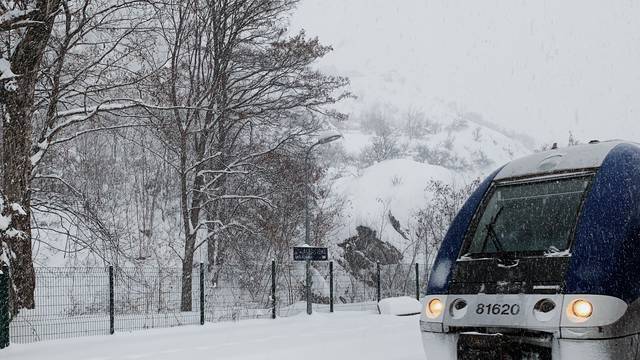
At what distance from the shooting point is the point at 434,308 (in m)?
5.45

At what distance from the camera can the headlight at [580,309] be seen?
4547 millimetres

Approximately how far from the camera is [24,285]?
566 inches

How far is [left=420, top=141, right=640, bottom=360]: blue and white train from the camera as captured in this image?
4.59 metres

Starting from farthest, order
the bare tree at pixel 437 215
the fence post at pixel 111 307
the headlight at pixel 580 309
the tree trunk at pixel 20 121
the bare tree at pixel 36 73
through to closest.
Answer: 1. the bare tree at pixel 437 215
2. the fence post at pixel 111 307
3. the tree trunk at pixel 20 121
4. the bare tree at pixel 36 73
5. the headlight at pixel 580 309

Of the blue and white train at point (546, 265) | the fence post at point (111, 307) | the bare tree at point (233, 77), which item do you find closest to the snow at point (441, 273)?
the blue and white train at point (546, 265)

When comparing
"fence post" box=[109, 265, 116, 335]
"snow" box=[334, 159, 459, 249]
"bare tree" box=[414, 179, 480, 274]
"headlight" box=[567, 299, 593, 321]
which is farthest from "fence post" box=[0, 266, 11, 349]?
"bare tree" box=[414, 179, 480, 274]

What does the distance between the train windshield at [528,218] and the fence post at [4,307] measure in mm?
9338

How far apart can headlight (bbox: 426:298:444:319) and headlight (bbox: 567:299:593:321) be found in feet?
3.47

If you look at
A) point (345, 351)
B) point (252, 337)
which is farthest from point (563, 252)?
point (252, 337)

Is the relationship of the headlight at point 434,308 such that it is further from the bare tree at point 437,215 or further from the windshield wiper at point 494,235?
the bare tree at point 437,215

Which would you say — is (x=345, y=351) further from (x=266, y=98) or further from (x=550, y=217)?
(x=266, y=98)

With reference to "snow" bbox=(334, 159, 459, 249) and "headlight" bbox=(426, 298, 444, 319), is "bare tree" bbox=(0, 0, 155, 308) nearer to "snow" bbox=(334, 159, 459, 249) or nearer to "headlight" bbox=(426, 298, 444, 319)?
"headlight" bbox=(426, 298, 444, 319)

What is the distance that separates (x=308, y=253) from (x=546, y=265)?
14.1m

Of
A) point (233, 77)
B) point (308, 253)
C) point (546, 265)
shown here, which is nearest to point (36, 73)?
point (308, 253)
